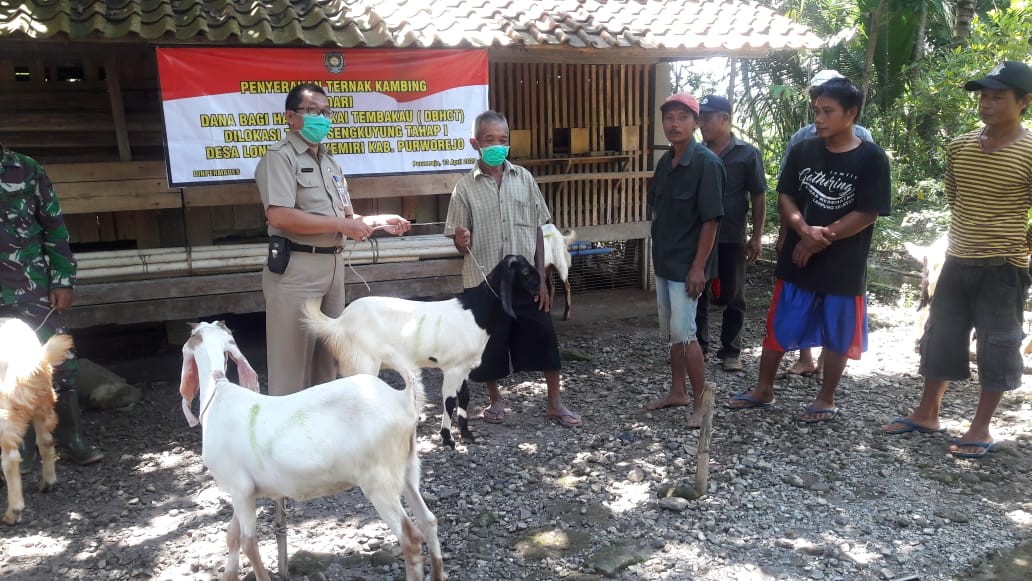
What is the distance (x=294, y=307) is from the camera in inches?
161

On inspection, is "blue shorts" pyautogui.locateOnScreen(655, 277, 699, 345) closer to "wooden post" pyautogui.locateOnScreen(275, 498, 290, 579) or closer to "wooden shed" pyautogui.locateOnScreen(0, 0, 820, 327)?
"wooden shed" pyautogui.locateOnScreen(0, 0, 820, 327)

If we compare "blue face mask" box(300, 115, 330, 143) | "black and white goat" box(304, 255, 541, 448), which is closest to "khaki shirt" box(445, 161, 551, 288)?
"black and white goat" box(304, 255, 541, 448)

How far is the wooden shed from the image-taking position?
5.86m

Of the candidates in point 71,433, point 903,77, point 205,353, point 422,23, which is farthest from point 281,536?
point 903,77

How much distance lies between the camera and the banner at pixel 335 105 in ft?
19.7

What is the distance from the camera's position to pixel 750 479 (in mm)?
4449

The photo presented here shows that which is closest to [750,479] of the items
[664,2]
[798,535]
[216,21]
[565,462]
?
[798,535]

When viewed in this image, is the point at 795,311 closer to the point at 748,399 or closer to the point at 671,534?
the point at 748,399

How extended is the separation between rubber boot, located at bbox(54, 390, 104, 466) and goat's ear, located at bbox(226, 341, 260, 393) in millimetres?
2200

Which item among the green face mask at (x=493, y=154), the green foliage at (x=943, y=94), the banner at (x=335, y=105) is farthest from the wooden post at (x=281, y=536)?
the green foliage at (x=943, y=94)

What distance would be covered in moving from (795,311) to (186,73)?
5039mm

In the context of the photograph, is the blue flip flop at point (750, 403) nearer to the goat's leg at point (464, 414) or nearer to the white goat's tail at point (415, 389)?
the goat's leg at point (464, 414)

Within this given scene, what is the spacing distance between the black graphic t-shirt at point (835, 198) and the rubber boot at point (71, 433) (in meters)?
4.88

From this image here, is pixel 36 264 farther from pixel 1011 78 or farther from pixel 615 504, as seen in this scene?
pixel 1011 78
